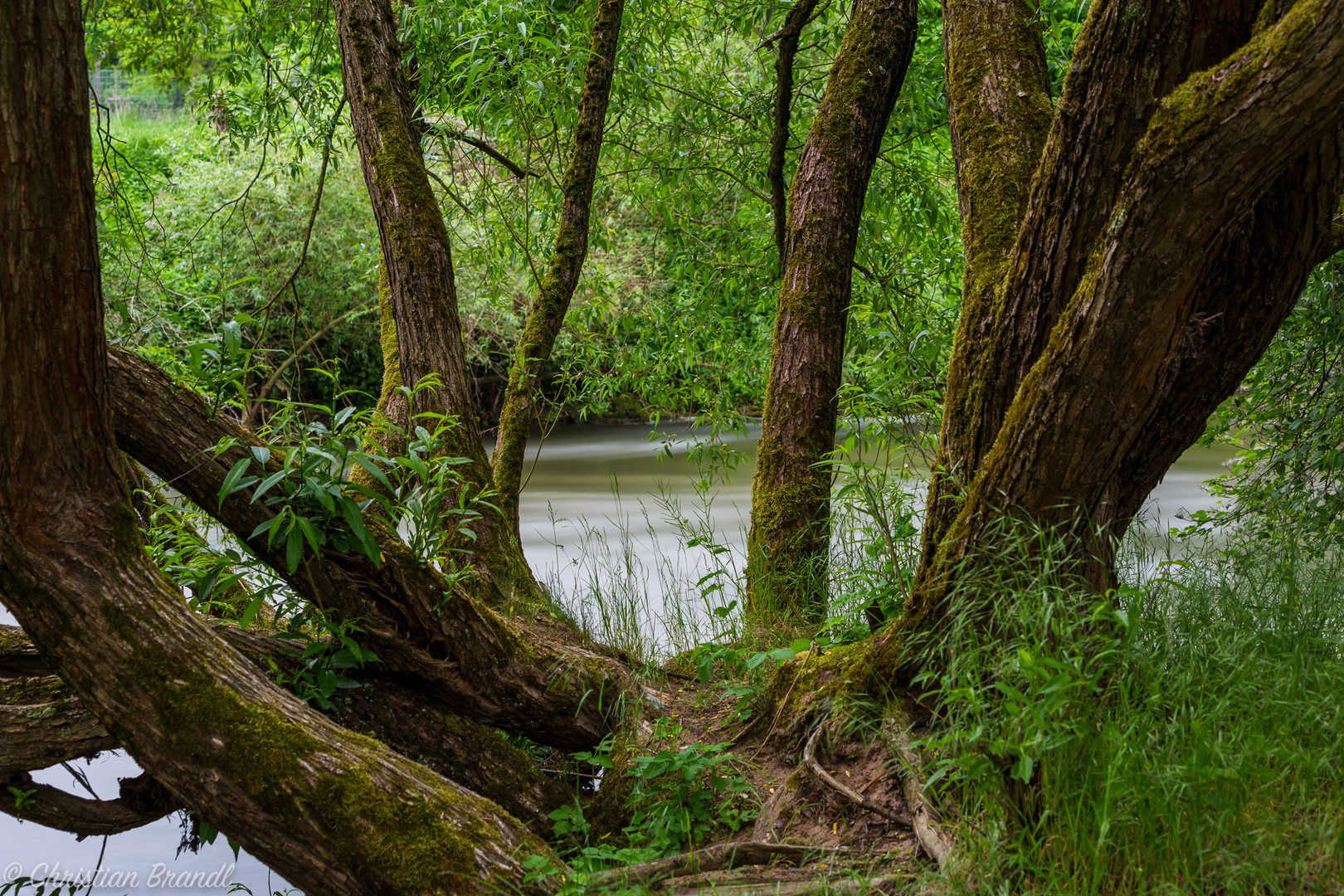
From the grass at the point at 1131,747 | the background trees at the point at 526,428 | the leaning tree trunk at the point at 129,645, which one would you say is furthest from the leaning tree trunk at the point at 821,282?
the leaning tree trunk at the point at 129,645

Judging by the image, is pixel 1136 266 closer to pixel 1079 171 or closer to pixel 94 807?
pixel 1079 171

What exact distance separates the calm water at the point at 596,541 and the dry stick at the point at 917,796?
1459 millimetres

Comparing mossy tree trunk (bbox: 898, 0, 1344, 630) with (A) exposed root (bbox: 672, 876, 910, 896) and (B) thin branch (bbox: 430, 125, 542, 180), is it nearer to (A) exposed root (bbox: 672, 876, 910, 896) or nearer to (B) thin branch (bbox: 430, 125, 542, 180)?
(A) exposed root (bbox: 672, 876, 910, 896)

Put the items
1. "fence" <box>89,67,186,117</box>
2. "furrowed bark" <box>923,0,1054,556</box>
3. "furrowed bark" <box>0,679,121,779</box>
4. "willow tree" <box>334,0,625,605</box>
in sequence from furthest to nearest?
"fence" <box>89,67,186,117</box> < "willow tree" <box>334,0,625,605</box> < "furrowed bark" <box>923,0,1054,556</box> < "furrowed bark" <box>0,679,121,779</box>

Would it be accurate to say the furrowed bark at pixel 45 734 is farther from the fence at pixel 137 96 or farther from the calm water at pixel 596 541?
the fence at pixel 137 96

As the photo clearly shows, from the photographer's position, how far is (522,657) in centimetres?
298

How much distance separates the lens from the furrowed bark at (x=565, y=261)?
4387 mm

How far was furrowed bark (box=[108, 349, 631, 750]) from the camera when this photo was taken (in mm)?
2369

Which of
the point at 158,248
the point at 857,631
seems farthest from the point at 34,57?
the point at 158,248

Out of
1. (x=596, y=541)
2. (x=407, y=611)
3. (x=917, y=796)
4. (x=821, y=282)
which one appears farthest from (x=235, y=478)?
(x=596, y=541)

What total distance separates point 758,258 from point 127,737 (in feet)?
15.6

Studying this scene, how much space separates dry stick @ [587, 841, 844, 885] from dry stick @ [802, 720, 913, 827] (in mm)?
149

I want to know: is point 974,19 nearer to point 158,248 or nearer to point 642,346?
point 642,346

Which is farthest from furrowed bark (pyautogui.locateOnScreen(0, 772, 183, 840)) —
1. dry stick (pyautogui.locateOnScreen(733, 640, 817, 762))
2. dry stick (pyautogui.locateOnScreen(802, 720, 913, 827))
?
dry stick (pyautogui.locateOnScreen(802, 720, 913, 827))
